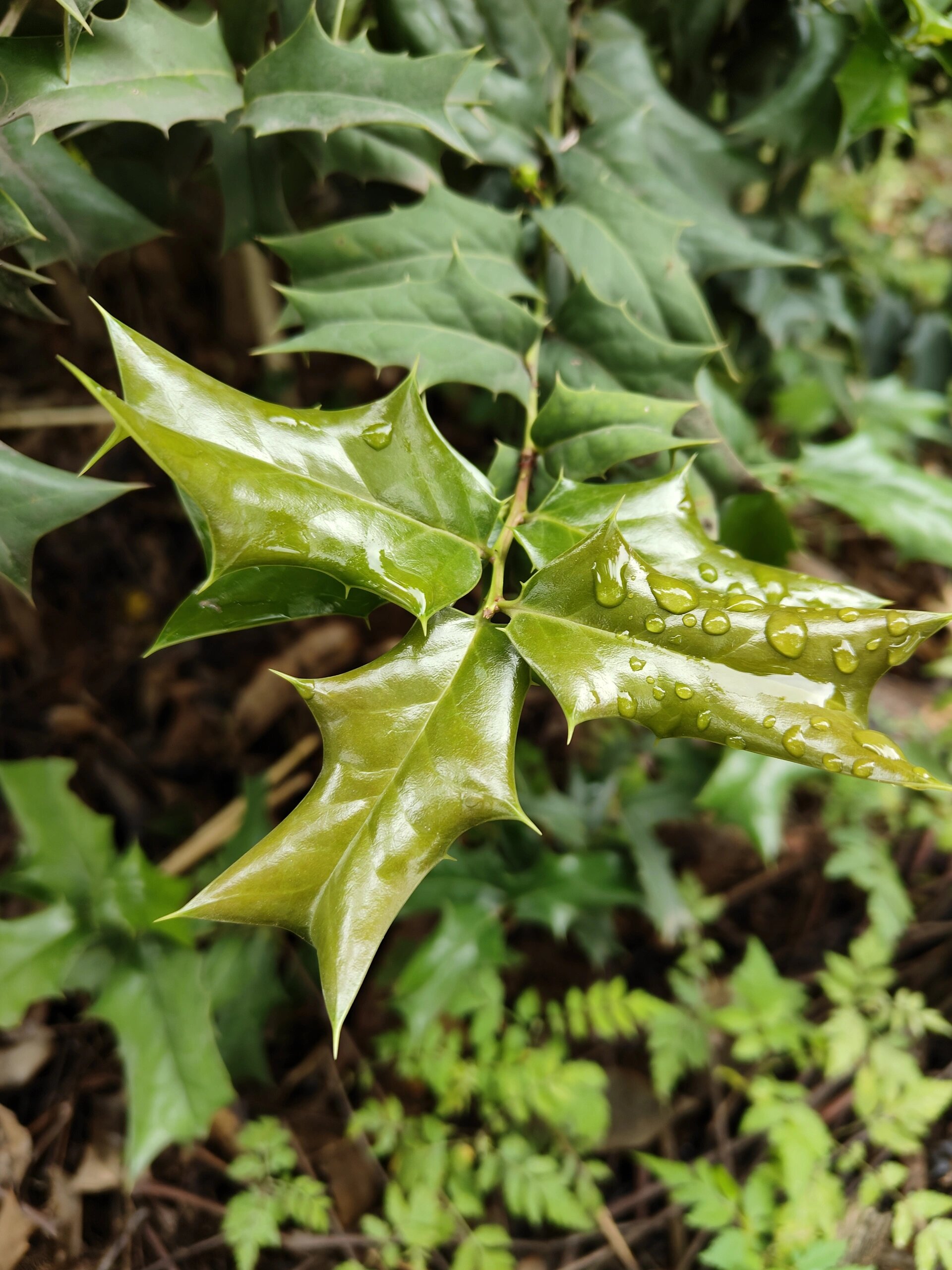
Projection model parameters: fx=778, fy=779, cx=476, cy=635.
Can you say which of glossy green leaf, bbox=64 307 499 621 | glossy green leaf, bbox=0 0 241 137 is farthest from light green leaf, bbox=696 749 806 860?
glossy green leaf, bbox=0 0 241 137

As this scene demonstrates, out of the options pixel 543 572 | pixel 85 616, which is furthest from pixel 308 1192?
pixel 85 616

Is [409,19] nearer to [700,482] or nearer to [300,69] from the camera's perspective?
[300,69]

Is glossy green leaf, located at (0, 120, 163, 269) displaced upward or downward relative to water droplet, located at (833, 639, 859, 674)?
upward

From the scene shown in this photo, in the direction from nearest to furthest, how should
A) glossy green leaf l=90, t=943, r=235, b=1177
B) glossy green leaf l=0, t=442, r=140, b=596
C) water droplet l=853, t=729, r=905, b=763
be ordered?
water droplet l=853, t=729, r=905, b=763 < glossy green leaf l=0, t=442, r=140, b=596 < glossy green leaf l=90, t=943, r=235, b=1177

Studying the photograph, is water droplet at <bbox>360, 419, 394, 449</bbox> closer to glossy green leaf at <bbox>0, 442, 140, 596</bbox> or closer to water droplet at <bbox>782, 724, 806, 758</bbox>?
glossy green leaf at <bbox>0, 442, 140, 596</bbox>

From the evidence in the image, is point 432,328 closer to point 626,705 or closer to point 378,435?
point 378,435

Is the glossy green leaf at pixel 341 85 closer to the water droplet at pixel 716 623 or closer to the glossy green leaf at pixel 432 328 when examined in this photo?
the glossy green leaf at pixel 432 328
